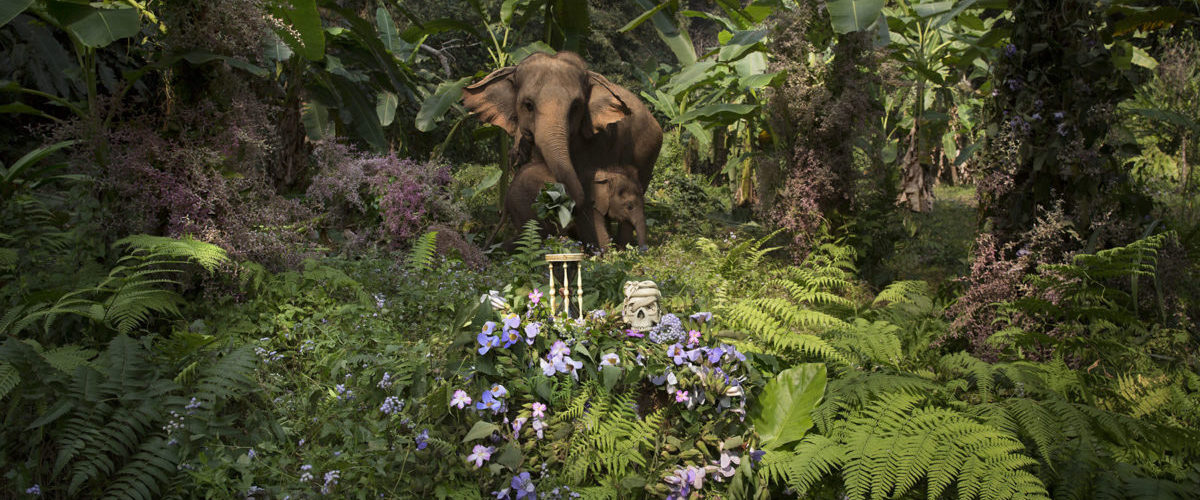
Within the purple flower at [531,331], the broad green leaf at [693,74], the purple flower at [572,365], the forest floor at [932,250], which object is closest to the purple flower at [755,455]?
the purple flower at [572,365]

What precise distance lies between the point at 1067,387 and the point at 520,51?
25.3 ft

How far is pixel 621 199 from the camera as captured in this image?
746 cm

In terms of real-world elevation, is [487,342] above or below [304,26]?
below

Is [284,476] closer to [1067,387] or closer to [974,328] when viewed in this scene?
[1067,387]

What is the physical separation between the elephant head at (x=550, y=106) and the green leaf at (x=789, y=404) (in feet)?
13.4

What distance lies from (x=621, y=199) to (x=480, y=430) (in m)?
5.33

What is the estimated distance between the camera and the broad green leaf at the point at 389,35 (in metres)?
9.77

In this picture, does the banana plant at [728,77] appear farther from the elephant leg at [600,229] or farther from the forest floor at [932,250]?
the forest floor at [932,250]

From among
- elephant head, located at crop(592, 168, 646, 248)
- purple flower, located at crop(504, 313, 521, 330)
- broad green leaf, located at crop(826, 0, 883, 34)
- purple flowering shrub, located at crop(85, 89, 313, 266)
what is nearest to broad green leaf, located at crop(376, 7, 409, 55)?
elephant head, located at crop(592, 168, 646, 248)

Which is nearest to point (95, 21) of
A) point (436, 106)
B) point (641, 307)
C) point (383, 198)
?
point (383, 198)

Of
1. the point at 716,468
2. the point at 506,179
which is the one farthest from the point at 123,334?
the point at 506,179

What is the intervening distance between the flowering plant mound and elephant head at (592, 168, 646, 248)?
464cm

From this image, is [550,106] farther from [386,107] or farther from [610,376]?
[610,376]

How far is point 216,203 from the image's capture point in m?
4.03
